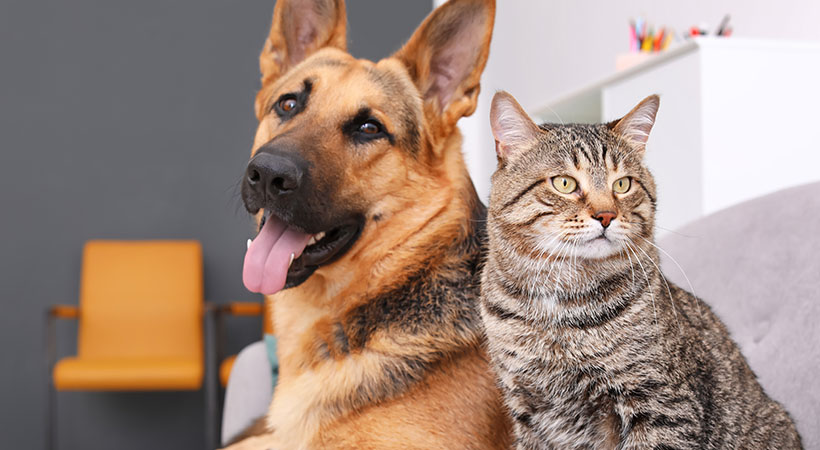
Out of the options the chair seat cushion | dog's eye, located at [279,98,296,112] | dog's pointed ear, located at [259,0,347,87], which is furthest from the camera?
the chair seat cushion

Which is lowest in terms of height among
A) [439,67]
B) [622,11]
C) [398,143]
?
[398,143]

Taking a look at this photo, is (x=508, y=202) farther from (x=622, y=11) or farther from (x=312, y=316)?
(x=622, y=11)

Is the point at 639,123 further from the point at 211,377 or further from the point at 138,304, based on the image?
the point at 138,304

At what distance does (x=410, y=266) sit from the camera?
1461 mm

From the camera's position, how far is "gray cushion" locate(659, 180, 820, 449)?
1.31m

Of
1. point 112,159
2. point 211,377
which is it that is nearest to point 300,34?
point 211,377

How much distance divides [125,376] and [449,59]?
10.8 ft

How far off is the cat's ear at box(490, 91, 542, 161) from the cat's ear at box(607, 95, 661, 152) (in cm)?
13

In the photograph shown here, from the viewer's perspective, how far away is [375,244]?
4.91ft

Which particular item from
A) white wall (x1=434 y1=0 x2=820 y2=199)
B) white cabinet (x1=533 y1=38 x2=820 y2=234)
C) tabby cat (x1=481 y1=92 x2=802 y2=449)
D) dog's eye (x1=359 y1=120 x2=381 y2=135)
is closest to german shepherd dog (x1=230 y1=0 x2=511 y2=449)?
dog's eye (x1=359 y1=120 x2=381 y2=135)

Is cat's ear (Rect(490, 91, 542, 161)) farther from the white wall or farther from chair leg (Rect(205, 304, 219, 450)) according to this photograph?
chair leg (Rect(205, 304, 219, 450))

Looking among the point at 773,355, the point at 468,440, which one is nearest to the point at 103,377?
the point at 468,440

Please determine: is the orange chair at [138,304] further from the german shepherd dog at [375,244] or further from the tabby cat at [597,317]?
the tabby cat at [597,317]

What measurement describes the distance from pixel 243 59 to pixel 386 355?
4.69m
